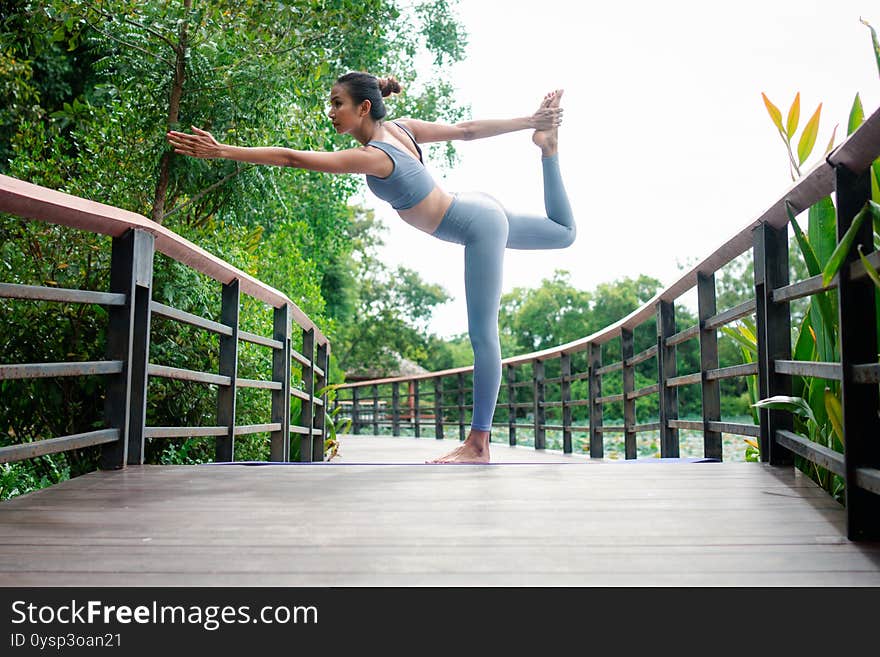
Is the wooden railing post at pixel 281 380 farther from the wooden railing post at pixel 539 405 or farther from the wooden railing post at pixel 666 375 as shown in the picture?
the wooden railing post at pixel 539 405

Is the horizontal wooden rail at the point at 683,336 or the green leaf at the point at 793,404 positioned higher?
the horizontal wooden rail at the point at 683,336

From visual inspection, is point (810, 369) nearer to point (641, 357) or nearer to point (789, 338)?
point (789, 338)

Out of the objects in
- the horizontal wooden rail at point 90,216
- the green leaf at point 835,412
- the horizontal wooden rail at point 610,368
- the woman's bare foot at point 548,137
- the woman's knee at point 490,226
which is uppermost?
the woman's bare foot at point 548,137

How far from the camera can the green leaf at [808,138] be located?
96.8 inches

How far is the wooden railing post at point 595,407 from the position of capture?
18.1 ft

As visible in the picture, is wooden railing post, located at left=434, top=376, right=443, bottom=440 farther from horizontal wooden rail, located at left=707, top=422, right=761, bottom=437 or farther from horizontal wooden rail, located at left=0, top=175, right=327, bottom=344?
horizontal wooden rail, located at left=0, top=175, right=327, bottom=344

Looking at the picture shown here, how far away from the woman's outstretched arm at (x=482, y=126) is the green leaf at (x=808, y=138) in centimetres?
90

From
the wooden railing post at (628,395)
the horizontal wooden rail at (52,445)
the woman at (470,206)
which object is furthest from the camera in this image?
the wooden railing post at (628,395)

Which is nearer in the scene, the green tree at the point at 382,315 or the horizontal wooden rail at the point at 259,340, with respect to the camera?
the horizontal wooden rail at the point at 259,340

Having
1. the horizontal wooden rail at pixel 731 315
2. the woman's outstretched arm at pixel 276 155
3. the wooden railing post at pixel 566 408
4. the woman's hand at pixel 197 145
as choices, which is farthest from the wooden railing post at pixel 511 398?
the woman's hand at pixel 197 145

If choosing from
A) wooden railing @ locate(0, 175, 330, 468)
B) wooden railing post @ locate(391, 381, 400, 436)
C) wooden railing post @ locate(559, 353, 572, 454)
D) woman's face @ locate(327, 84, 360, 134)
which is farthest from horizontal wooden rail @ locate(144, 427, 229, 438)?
wooden railing post @ locate(391, 381, 400, 436)

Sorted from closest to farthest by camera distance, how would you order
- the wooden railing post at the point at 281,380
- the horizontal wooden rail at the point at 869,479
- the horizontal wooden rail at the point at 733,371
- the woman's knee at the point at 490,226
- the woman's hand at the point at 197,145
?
1. the horizontal wooden rail at the point at 869,479
2. the woman's hand at the point at 197,145
3. the horizontal wooden rail at the point at 733,371
4. the woman's knee at the point at 490,226
5. the wooden railing post at the point at 281,380

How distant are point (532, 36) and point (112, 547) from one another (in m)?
42.2

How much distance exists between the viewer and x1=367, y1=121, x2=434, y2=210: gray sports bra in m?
2.74
